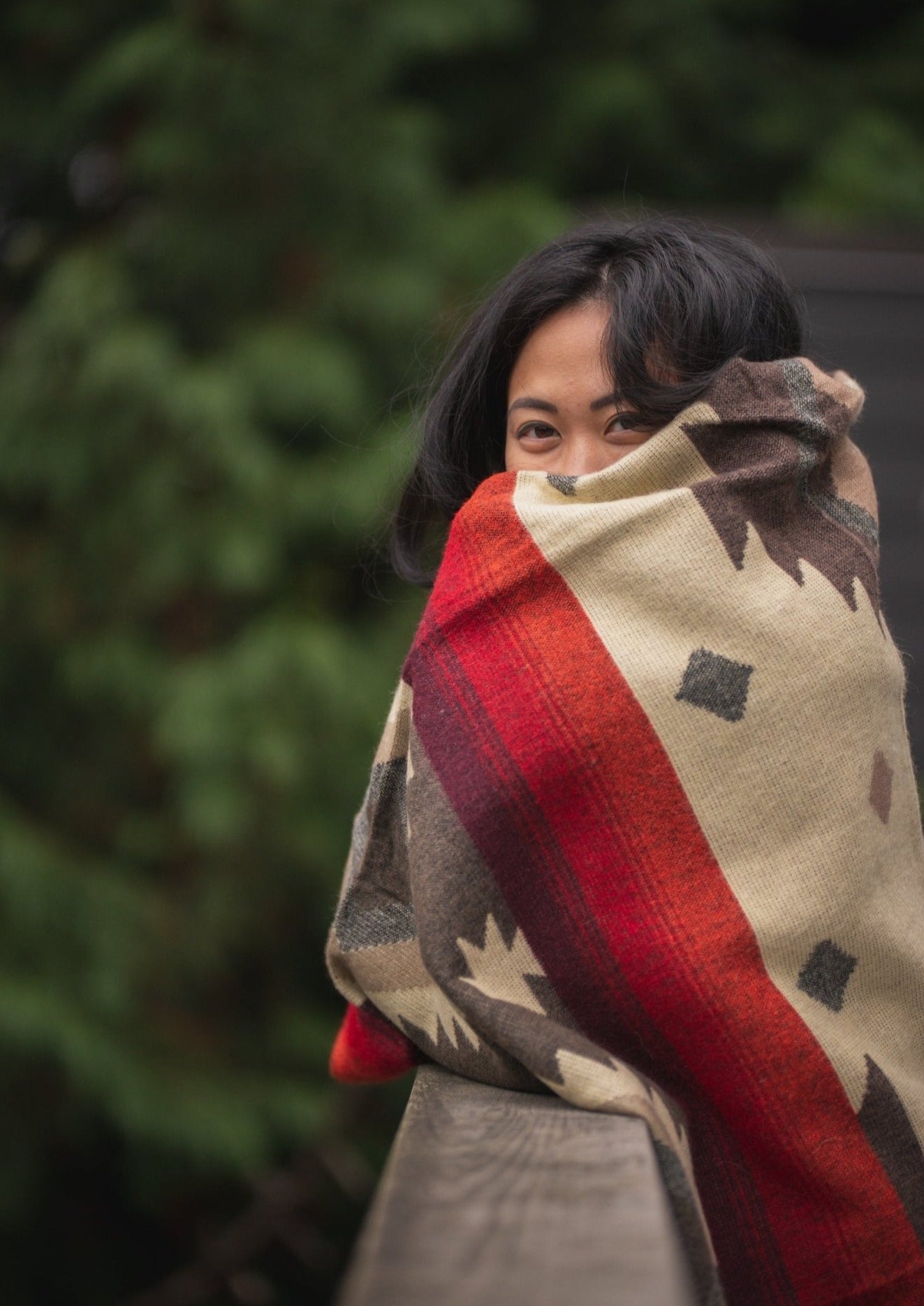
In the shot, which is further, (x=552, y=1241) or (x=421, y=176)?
(x=421, y=176)

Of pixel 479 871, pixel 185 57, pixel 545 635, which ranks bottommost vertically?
pixel 479 871

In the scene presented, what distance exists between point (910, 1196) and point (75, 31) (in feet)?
11.8

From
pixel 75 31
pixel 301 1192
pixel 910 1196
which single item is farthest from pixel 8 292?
pixel 910 1196

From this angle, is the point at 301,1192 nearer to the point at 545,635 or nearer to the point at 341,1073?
the point at 341,1073

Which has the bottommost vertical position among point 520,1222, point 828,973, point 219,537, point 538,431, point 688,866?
point 219,537

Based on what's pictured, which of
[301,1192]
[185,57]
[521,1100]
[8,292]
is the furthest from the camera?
[8,292]

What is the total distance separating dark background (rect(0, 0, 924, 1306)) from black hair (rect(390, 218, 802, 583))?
152 cm

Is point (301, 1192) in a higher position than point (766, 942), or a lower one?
lower

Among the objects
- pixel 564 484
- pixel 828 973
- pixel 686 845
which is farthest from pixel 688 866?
pixel 564 484

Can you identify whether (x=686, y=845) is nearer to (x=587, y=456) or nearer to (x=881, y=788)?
(x=881, y=788)

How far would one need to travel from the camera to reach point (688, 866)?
0.91 metres

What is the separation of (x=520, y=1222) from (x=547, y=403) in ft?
2.52

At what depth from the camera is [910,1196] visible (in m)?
0.90

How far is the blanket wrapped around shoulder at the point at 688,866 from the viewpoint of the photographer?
888 millimetres
